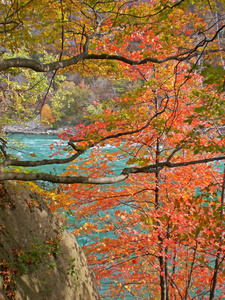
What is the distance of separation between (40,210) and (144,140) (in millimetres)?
2831

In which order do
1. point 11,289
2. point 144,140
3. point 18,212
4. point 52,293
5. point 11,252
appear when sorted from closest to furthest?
point 11,289 < point 11,252 < point 52,293 < point 18,212 < point 144,140

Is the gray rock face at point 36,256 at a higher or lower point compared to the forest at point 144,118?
lower

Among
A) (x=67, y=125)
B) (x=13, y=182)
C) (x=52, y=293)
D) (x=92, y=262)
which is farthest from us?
(x=67, y=125)

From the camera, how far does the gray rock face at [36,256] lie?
2.63 m

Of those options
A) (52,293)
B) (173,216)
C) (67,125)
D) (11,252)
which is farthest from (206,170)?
(67,125)

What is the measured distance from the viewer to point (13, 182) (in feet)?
12.2

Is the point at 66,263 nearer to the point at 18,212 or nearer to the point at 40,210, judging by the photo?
the point at 40,210

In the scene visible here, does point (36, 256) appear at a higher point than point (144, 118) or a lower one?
lower

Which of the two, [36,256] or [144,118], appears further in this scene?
[144,118]

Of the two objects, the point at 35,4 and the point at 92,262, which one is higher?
the point at 35,4

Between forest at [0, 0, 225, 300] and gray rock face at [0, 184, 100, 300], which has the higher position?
forest at [0, 0, 225, 300]

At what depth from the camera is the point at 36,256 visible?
10.2 ft

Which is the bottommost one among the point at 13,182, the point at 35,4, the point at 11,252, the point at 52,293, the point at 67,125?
the point at 52,293

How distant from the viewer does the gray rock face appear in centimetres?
263
